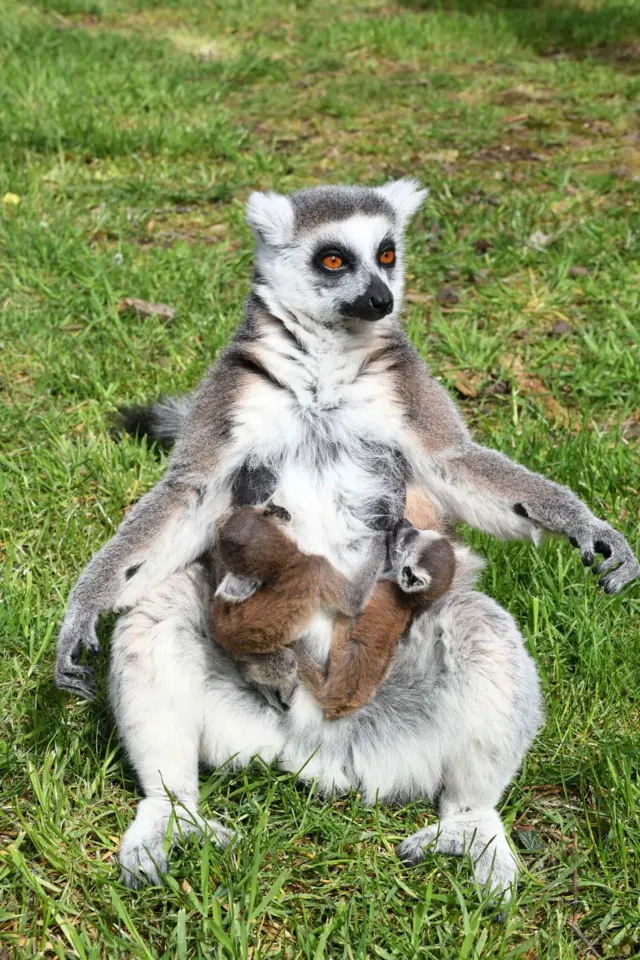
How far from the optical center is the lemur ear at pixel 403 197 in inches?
140

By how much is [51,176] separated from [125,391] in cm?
253

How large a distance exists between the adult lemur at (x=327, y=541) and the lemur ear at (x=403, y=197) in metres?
0.10

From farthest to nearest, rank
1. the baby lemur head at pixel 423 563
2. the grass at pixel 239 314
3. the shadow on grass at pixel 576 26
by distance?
the shadow on grass at pixel 576 26 < the baby lemur head at pixel 423 563 < the grass at pixel 239 314

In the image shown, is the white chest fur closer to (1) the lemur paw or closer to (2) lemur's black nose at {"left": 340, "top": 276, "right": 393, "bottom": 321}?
(2) lemur's black nose at {"left": 340, "top": 276, "right": 393, "bottom": 321}

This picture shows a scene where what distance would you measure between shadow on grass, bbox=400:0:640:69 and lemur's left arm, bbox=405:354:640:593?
7.46 m

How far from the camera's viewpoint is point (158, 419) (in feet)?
13.9

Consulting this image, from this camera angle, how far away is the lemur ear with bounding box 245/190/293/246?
132 inches

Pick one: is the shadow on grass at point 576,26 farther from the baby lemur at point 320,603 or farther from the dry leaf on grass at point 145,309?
the baby lemur at point 320,603

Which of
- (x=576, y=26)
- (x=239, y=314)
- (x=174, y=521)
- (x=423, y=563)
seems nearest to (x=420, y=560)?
(x=423, y=563)

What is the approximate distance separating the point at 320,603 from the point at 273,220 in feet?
4.36

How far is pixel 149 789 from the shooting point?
9.30 feet

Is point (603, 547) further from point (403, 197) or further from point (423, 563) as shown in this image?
point (403, 197)

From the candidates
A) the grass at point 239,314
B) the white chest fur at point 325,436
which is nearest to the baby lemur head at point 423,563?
the white chest fur at point 325,436

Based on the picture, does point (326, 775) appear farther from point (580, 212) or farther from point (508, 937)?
point (580, 212)
